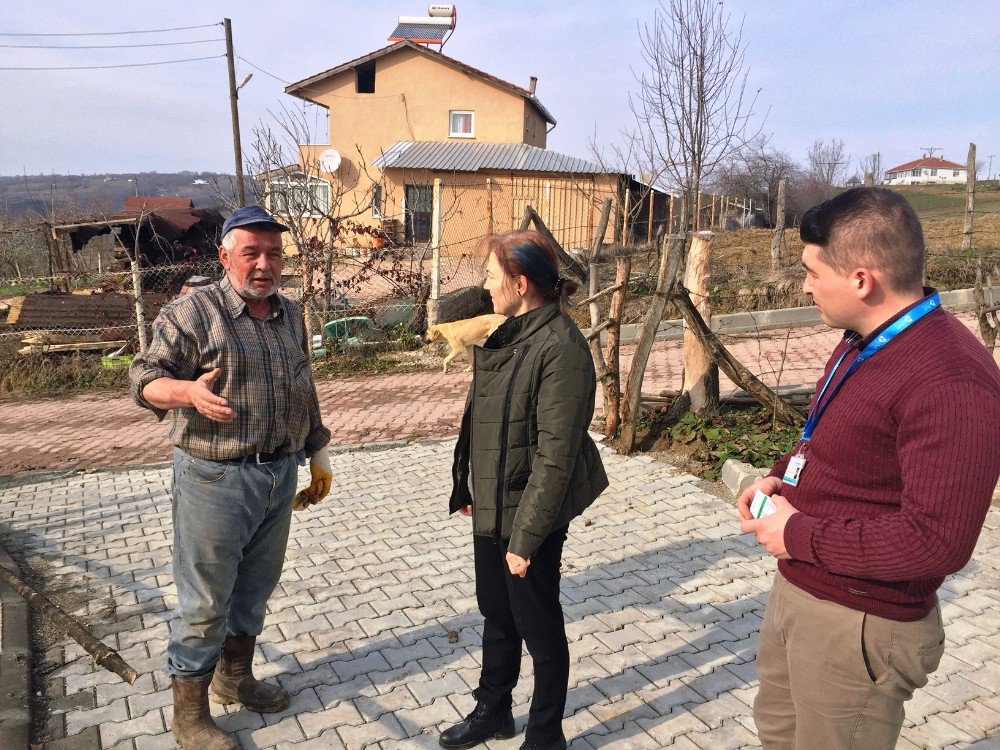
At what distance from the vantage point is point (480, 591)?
289 cm

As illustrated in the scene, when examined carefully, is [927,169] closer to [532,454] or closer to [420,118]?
[420,118]

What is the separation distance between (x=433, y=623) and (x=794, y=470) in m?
2.54

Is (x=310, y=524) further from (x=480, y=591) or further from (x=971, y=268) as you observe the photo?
(x=971, y=268)

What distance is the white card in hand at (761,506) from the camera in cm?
190

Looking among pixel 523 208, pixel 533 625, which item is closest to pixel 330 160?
pixel 523 208

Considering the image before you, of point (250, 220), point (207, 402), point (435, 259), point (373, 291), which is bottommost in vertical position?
point (373, 291)

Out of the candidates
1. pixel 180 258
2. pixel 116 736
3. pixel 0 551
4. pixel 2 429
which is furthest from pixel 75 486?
pixel 180 258

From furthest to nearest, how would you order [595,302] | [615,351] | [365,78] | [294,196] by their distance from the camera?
[365,78]
[294,196]
[595,302]
[615,351]

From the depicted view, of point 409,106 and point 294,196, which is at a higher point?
point 409,106

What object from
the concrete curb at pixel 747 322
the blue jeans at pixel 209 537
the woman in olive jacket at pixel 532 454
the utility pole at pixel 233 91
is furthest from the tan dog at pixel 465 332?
the utility pole at pixel 233 91

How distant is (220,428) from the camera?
9.25 ft

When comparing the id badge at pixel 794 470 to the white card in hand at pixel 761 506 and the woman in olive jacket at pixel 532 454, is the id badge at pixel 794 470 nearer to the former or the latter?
the white card in hand at pixel 761 506

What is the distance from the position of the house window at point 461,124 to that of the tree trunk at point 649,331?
21537 millimetres

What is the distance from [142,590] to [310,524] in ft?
4.18
